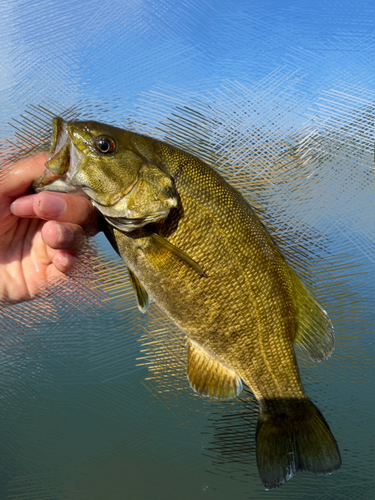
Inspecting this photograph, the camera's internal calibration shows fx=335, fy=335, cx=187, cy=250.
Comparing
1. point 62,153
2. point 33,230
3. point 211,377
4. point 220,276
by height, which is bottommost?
point 211,377

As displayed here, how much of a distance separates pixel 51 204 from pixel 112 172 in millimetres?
203

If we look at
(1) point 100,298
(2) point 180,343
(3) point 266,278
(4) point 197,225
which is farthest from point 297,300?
(1) point 100,298

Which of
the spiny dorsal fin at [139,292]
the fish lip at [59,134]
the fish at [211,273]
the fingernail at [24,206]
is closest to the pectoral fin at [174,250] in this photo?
the fish at [211,273]

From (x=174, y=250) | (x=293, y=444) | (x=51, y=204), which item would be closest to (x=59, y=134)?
(x=51, y=204)

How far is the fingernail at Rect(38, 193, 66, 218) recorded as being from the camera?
74 centimetres

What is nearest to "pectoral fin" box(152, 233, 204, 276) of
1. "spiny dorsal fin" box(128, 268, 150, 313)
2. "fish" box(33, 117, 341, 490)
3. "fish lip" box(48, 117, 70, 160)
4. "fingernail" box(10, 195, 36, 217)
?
"fish" box(33, 117, 341, 490)

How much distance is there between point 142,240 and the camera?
0.66 meters

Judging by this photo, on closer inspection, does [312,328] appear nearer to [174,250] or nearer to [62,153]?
[174,250]

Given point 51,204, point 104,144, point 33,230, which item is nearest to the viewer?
point 104,144

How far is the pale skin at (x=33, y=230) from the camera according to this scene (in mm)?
771

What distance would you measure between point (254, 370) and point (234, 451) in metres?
0.73

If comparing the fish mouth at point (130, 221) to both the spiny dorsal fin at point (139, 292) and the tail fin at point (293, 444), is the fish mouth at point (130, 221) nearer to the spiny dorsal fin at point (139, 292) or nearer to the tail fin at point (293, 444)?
the spiny dorsal fin at point (139, 292)

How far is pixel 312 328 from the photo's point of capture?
0.75 meters

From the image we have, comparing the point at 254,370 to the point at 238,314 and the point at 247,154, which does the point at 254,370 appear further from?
the point at 247,154
